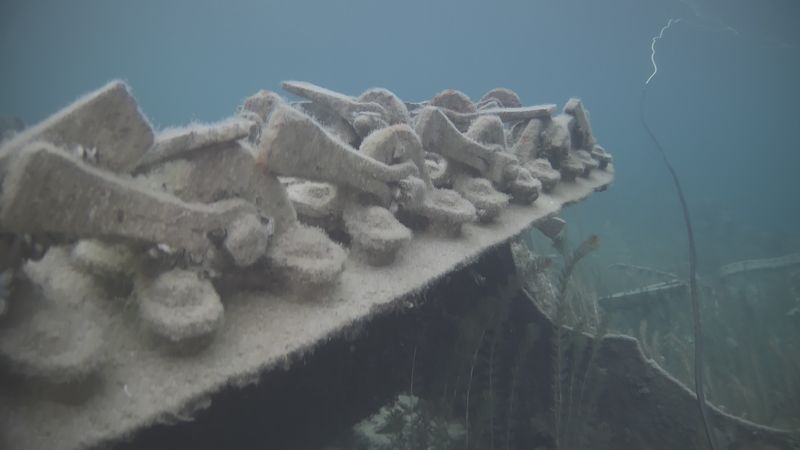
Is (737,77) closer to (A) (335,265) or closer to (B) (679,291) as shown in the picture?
(B) (679,291)

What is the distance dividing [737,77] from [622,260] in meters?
89.6

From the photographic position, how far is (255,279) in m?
2.19

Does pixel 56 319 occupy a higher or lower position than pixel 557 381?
higher

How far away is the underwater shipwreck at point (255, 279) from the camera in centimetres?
147

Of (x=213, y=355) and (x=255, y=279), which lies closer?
(x=213, y=355)

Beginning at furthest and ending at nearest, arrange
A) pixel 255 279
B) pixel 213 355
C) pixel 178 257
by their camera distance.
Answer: pixel 255 279 → pixel 178 257 → pixel 213 355

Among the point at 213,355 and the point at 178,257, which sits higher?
the point at 178,257

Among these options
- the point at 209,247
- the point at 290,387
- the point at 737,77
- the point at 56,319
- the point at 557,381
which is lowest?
the point at 557,381

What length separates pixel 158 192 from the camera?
6.13 feet

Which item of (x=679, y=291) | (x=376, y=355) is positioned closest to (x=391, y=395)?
(x=376, y=355)

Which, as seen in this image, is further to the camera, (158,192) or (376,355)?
(376,355)

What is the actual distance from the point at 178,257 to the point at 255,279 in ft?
1.35

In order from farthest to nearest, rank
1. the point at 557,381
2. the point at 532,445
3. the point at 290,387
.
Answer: the point at 532,445 → the point at 557,381 → the point at 290,387

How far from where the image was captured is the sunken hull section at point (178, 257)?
56.5 inches
